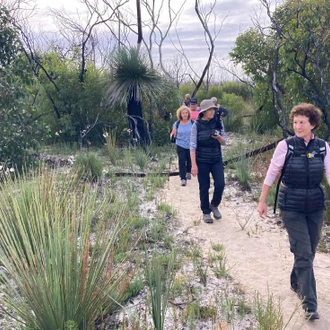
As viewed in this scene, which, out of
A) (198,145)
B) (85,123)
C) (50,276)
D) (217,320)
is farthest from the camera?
(85,123)

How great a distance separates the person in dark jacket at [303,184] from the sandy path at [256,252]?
273 mm

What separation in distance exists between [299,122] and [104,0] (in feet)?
39.1

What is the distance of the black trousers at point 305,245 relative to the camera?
3408 mm

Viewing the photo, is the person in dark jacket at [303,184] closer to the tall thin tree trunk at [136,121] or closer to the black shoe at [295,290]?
the black shoe at [295,290]

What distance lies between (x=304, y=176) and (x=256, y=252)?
1.60 metres

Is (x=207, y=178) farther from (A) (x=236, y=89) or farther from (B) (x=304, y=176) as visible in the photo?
(A) (x=236, y=89)

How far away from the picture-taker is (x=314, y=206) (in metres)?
3.44

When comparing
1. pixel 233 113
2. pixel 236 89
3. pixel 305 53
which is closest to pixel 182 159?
pixel 305 53

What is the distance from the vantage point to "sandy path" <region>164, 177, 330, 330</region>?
3.70 metres

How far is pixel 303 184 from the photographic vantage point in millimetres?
3406

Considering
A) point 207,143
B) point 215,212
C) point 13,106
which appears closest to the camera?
point 207,143

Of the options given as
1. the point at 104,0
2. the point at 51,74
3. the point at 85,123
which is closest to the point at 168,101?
the point at 85,123

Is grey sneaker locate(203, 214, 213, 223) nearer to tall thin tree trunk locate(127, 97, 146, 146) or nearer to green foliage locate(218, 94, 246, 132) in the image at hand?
tall thin tree trunk locate(127, 97, 146, 146)

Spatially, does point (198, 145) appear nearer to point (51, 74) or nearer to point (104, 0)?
point (51, 74)
